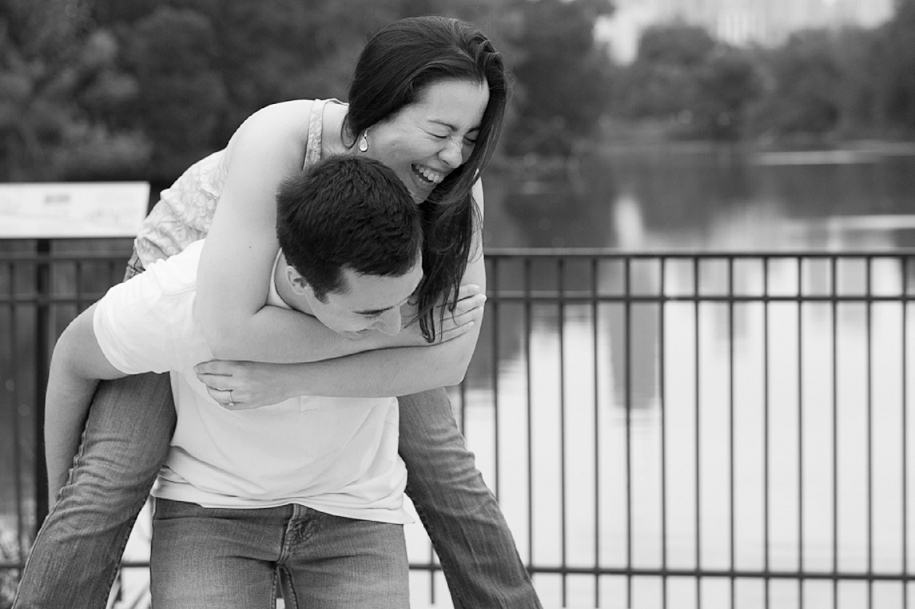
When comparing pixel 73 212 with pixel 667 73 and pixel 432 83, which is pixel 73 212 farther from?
pixel 667 73

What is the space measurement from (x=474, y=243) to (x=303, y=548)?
26.3 inches

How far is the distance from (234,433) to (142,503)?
0.78 feet

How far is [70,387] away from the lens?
2.64 metres

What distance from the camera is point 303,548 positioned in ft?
8.85

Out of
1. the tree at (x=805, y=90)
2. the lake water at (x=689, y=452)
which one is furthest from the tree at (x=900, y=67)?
the lake water at (x=689, y=452)

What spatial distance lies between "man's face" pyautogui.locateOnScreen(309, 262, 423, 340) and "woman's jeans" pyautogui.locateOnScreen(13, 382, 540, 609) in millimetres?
411

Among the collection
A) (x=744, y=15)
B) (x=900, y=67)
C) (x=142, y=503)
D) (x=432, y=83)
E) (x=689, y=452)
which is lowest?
(x=689, y=452)

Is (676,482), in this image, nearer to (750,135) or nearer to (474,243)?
(474,243)

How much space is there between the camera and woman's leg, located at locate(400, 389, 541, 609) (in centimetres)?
283

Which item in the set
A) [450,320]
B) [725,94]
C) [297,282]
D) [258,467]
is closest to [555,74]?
[725,94]

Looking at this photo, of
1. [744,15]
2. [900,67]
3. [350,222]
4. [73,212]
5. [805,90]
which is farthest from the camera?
[744,15]

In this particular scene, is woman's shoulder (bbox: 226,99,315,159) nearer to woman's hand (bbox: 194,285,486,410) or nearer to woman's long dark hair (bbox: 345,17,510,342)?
woman's long dark hair (bbox: 345,17,510,342)

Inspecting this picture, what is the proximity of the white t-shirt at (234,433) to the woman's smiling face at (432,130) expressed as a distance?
13.5 inches

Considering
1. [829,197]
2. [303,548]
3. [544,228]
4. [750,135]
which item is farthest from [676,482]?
[750,135]
